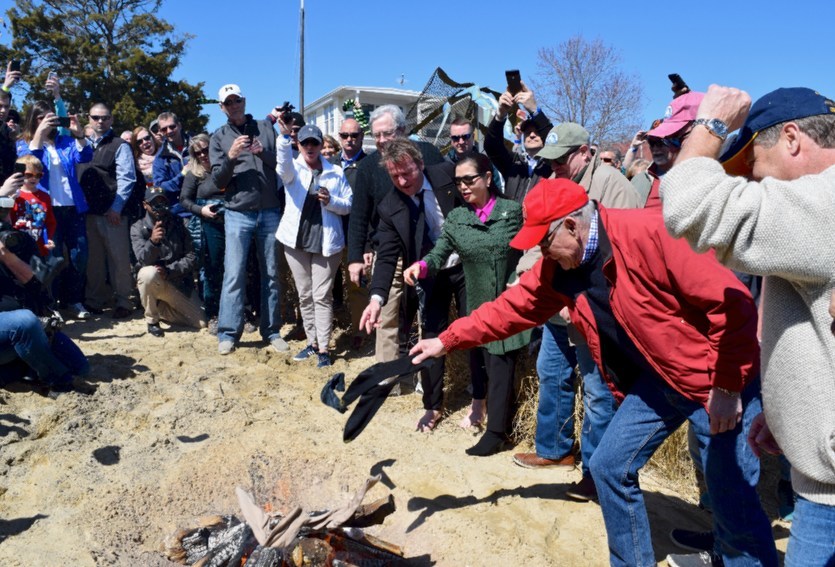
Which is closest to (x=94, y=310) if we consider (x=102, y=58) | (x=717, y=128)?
(x=717, y=128)

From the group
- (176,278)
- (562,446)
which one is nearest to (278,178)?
(176,278)

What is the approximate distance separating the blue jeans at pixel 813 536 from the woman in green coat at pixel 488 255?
2.69m

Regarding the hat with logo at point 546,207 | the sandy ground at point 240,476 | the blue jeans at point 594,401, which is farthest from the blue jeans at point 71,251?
the hat with logo at point 546,207

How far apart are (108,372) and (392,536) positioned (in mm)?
3283

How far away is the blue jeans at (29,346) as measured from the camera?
4898 millimetres

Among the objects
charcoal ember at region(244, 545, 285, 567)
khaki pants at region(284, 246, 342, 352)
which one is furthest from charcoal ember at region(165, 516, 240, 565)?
khaki pants at region(284, 246, 342, 352)

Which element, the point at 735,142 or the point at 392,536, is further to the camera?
the point at 392,536

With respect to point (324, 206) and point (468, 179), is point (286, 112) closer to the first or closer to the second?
point (324, 206)

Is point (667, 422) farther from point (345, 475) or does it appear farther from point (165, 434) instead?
point (165, 434)

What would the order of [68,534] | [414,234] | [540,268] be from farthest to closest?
[414,234] → [68,534] → [540,268]

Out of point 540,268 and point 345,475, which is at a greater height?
point 540,268

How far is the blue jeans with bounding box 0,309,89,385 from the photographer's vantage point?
490cm

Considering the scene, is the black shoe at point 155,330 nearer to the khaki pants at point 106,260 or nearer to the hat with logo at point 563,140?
the khaki pants at point 106,260

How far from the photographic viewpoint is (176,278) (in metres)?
7.25
